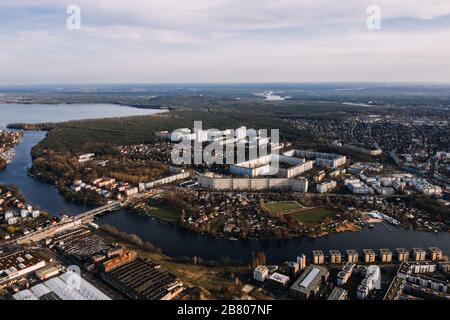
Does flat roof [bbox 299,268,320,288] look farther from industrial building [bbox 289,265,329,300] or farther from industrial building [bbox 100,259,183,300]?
industrial building [bbox 100,259,183,300]

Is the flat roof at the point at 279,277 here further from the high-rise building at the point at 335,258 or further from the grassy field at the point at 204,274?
the high-rise building at the point at 335,258

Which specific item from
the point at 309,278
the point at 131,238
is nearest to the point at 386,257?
the point at 309,278

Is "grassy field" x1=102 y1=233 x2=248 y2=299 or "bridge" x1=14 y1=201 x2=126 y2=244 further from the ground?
"bridge" x1=14 y1=201 x2=126 y2=244

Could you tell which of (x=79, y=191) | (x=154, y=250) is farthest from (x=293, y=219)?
(x=79, y=191)

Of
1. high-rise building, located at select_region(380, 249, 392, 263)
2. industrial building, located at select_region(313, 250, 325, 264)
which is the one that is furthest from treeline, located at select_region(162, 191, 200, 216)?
high-rise building, located at select_region(380, 249, 392, 263)

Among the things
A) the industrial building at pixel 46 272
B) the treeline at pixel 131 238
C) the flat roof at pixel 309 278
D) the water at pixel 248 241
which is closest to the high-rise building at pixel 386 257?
the water at pixel 248 241

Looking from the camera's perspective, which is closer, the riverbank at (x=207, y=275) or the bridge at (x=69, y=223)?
the riverbank at (x=207, y=275)
